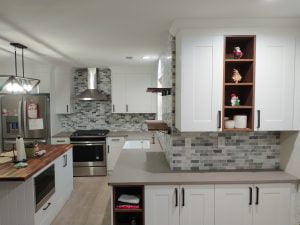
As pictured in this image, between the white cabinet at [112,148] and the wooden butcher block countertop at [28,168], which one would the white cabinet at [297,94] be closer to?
the wooden butcher block countertop at [28,168]

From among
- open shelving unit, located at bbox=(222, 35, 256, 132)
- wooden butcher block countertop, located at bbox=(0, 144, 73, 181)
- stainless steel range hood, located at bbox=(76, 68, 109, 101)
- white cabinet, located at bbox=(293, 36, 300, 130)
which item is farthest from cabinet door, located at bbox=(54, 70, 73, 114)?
white cabinet, located at bbox=(293, 36, 300, 130)

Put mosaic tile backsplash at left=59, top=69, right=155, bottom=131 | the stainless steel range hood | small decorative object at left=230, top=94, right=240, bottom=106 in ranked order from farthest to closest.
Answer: mosaic tile backsplash at left=59, top=69, right=155, bottom=131
the stainless steel range hood
small decorative object at left=230, top=94, right=240, bottom=106

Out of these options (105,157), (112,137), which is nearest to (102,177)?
(105,157)

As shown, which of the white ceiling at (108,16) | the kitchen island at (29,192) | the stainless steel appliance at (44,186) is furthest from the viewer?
the stainless steel appliance at (44,186)

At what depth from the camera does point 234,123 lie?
239cm

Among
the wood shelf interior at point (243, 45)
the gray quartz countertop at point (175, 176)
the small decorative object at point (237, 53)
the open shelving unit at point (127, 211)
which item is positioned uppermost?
the wood shelf interior at point (243, 45)

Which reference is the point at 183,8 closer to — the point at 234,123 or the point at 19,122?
the point at 234,123

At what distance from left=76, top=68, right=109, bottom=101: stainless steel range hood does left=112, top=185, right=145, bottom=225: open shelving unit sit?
124 inches

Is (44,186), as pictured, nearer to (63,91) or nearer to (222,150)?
(222,150)

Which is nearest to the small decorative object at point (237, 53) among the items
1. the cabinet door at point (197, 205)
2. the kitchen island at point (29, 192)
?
the cabinet door at point (197, 205)

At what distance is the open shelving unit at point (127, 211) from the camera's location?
2.35m

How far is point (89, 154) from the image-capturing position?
5.06 meters

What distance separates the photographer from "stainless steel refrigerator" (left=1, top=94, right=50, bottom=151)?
175 inches

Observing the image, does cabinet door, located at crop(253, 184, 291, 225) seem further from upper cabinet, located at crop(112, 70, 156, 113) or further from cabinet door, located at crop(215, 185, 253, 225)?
upper cabinet, located at crop(112, 70, 156, 113)
